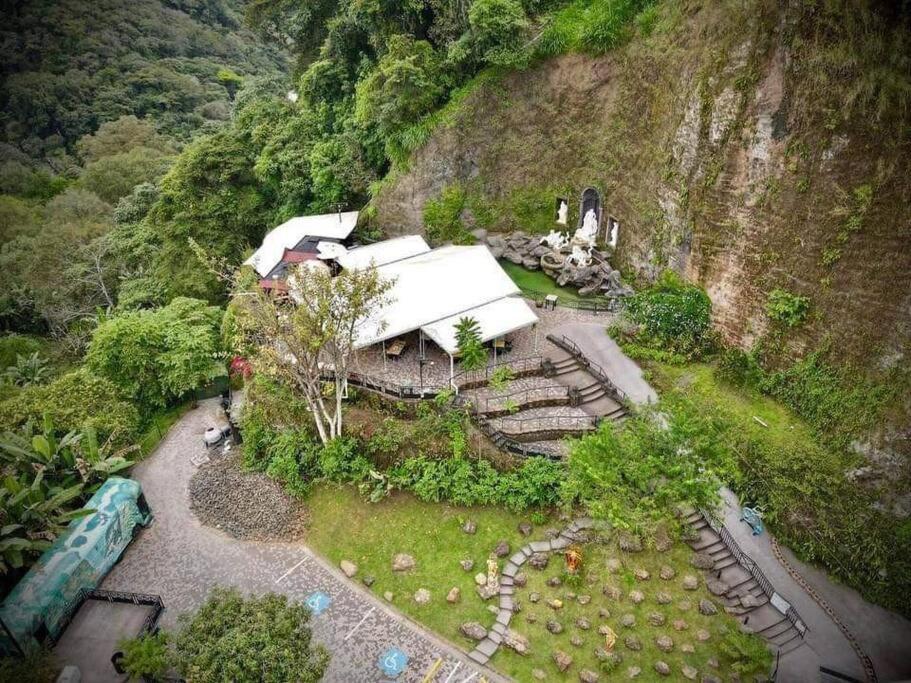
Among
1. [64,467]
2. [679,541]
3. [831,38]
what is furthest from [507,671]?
[831,38]

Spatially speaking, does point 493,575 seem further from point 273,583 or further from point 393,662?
→ point 273,583

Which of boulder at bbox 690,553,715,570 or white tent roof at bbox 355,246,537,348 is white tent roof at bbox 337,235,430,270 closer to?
white tent roof at bbox 355,246,537,348

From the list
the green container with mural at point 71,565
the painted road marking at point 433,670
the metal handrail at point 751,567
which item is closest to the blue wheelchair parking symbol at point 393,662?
the painted road marking at point 433,670

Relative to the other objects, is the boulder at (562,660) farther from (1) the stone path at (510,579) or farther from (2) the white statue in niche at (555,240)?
(2) the white statue in niche at (555,240)

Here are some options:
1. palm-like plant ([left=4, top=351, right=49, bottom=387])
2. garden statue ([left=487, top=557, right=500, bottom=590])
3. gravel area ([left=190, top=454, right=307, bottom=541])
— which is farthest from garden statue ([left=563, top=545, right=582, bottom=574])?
palm-like plant ([left=4, top=351, right=49, bottom=387])

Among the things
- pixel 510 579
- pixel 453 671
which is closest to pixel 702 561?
pixel 510 579

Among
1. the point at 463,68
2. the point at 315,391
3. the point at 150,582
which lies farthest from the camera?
the point at 463,68

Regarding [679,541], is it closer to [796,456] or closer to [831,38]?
[796,456]
